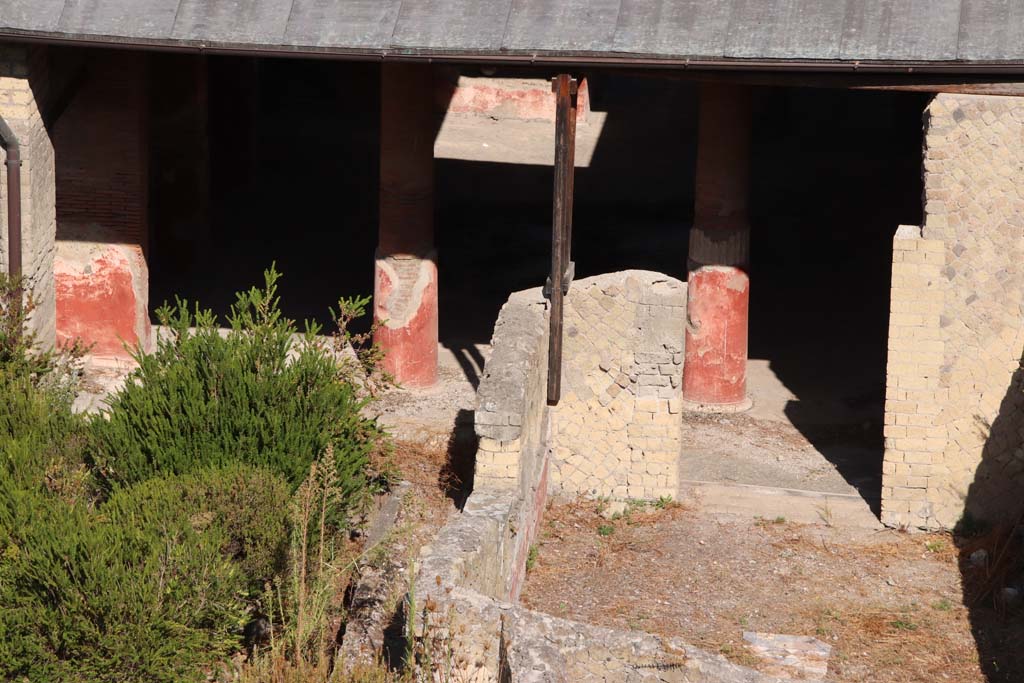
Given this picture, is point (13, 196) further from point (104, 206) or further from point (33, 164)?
point (104, 206)

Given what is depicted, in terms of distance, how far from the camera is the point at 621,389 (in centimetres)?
1179

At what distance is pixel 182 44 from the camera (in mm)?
12555

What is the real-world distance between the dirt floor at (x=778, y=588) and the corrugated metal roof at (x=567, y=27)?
3.53m

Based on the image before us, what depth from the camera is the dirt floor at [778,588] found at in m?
9.92

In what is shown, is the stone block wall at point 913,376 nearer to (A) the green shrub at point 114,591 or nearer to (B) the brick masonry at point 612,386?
(B) the brick masonry at point 612,386

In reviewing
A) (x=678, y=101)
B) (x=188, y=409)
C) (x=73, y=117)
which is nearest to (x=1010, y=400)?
(x=188, y=409)

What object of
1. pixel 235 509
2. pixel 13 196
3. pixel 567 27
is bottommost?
pixel 235 509

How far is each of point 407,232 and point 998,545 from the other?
5.68m

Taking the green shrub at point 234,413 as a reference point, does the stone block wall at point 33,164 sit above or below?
above

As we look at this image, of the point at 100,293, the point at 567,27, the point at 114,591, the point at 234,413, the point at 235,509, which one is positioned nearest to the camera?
the point at 114,591

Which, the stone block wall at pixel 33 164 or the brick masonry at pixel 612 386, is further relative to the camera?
the stone block wall at pixel 33 164

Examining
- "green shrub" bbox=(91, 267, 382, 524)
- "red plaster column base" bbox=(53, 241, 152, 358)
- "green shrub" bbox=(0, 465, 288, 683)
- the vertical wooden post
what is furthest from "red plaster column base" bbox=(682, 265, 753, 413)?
"green shrub" bbox=(0, 465, 288, 683)

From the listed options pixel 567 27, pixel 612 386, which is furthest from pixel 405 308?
pixel 567 27

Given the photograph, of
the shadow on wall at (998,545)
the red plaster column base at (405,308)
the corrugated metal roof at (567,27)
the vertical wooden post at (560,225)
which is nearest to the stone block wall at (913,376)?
the shadow on wall at (998,545)
